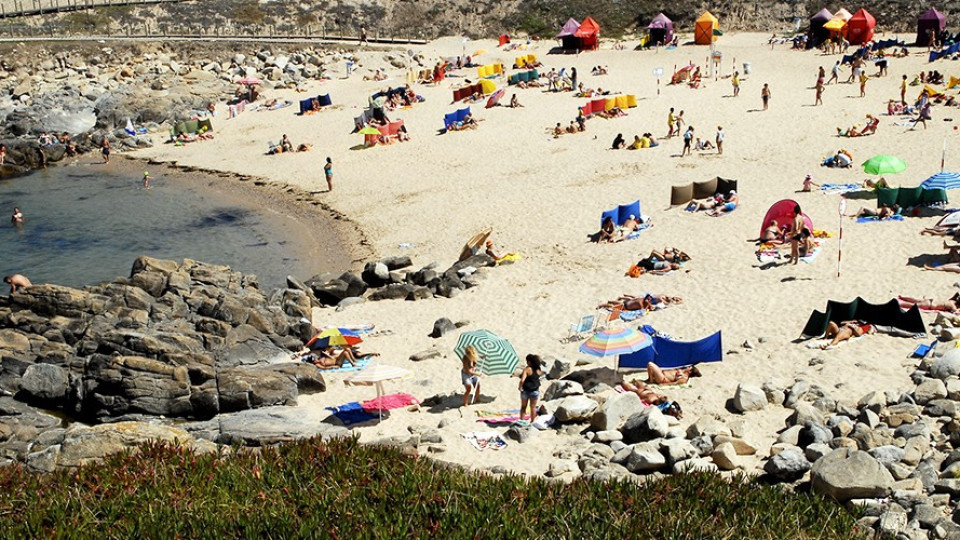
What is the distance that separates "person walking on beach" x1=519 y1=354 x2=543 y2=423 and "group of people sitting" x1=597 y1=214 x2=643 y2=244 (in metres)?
10.4

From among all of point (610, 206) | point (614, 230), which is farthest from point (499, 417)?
point (610, 206)

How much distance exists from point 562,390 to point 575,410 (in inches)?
48.7

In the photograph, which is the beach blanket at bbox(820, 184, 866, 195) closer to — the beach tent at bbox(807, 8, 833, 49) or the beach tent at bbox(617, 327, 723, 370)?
the beach tent at bbox(617, 327, 723, 370)

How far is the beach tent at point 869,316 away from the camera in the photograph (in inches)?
630

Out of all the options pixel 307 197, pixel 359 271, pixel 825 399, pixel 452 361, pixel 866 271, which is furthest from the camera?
pixel 307 197

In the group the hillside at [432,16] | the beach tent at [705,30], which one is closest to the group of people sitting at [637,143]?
the beach tent at [705,30]

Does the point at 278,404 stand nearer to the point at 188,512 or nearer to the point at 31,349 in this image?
the point at 31,349

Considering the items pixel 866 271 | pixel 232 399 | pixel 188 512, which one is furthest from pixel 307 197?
pixel 188 512

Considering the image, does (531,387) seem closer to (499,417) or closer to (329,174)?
(499,417)

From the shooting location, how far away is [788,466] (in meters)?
11.2

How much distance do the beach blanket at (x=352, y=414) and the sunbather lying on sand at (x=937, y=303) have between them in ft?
32.5

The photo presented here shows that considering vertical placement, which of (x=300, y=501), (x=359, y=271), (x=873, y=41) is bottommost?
(x=359, y=271)

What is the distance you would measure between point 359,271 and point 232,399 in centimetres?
922

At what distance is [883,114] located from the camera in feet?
108
